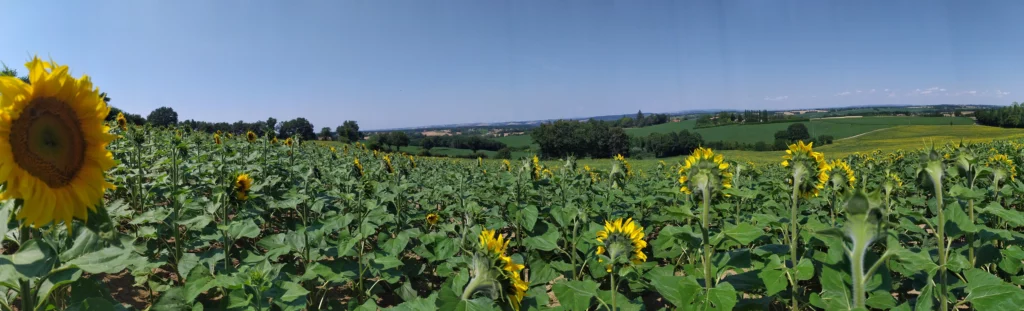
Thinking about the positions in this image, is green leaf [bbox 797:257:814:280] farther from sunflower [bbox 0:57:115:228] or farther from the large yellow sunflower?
the large yellow sunflower

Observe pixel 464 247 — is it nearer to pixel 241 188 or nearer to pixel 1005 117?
pixel 241 188

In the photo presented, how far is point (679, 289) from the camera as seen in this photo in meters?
2.06

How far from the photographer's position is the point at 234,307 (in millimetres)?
2365

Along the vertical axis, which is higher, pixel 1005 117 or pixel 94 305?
pixel 94 305

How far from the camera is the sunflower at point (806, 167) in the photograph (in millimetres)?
3092

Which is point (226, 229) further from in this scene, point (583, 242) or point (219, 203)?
point (583, 242)

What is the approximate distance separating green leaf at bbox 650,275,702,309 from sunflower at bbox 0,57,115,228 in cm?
227

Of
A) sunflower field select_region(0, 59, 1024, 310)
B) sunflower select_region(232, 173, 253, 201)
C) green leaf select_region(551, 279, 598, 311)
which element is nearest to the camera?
sunflower field select_region(0, 59, 1024, 310)

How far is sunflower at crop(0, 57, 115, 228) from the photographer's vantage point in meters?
1.19

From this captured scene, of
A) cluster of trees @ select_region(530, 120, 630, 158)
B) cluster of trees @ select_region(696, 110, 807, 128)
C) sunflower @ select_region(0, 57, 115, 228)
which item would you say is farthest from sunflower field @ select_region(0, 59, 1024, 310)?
cluster of trees @ select_region(696, 110, 807, 128)

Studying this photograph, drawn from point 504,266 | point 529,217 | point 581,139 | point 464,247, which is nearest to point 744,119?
point 581,139

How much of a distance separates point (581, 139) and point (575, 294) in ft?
278

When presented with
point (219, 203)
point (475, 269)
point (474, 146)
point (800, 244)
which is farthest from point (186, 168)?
point (474, 146)

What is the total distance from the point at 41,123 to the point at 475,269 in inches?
58.1
